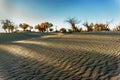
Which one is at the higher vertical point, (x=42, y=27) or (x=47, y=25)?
(x=47, y=25)

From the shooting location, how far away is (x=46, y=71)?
964cm

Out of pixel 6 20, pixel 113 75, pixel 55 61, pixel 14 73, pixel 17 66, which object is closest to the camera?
pixel 113 75

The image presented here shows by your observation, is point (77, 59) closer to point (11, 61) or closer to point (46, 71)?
point (46, 71)

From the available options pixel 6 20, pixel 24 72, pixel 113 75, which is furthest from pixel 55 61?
pixel 6 20

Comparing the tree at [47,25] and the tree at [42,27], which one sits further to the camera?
the tree at [47,25]

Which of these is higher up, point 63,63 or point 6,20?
point 6,20

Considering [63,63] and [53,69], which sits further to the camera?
[63,63]

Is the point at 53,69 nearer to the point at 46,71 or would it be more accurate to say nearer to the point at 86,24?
the point at 46,71

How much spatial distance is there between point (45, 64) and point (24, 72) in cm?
165

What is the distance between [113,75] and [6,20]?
56101 millimetres

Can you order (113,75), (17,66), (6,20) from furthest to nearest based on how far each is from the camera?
(6,20), (17,66), (113,75)

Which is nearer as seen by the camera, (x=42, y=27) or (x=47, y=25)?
(x=42, y=27)

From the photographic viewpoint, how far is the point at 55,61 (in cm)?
1166

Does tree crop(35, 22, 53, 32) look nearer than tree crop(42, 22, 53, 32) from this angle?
Yes
